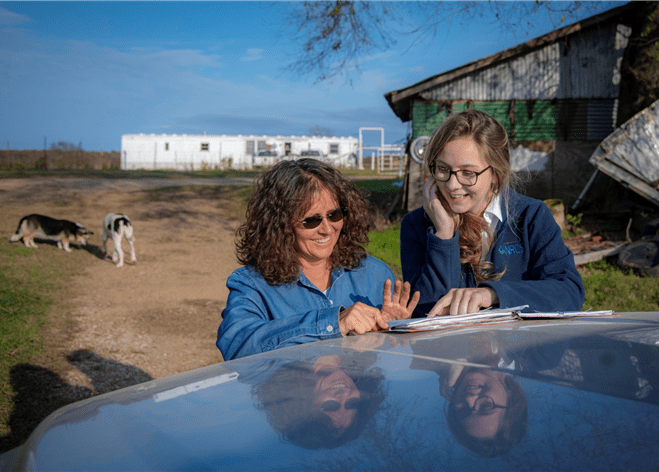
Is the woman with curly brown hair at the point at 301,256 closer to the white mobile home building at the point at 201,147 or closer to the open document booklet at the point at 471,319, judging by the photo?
the open document booklet at the point at 471,319

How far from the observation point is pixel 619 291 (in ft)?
23.7

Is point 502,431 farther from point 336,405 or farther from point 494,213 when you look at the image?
point 494,213

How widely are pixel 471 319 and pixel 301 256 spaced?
99 cm

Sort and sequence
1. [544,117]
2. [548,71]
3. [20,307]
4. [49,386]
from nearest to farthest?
[49,386]
[20,307]
[548,71]
[544,117]

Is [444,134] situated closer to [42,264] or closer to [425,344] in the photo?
[425,344]

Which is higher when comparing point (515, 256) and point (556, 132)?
point (556, 132)

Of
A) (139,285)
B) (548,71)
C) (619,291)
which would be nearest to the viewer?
(619,291)

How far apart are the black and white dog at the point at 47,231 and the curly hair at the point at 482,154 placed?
1006 cm

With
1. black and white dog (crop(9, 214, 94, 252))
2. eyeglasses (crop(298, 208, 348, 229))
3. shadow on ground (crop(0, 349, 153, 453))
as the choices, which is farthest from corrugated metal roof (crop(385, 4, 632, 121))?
eyeglasses (crop(298, 208, 348, 229))

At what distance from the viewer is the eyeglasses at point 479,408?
31.8 inches

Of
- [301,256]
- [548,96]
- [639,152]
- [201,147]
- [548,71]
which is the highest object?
[201,147]

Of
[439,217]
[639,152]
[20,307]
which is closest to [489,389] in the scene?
[439,217]

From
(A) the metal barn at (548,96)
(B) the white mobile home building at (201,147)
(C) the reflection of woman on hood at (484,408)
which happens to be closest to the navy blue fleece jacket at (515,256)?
(C) the reflection of woman on hood at (484,408)

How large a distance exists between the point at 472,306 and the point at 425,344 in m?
0.49
